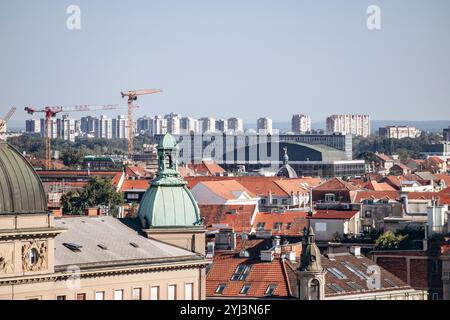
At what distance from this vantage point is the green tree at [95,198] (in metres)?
119

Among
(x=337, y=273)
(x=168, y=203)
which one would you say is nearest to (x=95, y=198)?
(x=337, y=273)

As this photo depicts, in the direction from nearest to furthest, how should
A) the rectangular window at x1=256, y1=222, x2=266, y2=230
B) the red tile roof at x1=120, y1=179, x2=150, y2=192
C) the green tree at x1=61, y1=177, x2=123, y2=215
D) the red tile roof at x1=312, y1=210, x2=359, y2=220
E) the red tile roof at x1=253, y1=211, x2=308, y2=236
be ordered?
1. the red tile roof at x1=253, y1=211, x2=308, y2=236
2. the red tile roof at x1=312, y1=210, x2=359, y2=220
3. the rectangular window at x1=256, y1=222, x2=266, y2=230
4. the green tree at x1=61, y1=177, x2=123, y2=215
5. the red tile roof at x1=120, y1=179, x2=150, y2=192

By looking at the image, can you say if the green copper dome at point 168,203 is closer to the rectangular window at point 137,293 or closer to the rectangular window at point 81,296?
the rectangular window at point 137,293

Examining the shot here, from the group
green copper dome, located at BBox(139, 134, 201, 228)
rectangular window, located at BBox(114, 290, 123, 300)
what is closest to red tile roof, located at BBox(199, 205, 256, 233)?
green copper dome, located at BBox(139, 134, 201, 228)

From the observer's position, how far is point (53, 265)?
48.7 metres

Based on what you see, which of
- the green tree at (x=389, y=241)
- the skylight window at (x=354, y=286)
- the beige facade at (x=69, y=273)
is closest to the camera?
the beige facade at (x=69, y=273)

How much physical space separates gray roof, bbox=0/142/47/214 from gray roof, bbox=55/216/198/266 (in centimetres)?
257

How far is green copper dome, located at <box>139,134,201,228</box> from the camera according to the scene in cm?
5928

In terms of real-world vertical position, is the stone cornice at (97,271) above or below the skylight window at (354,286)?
above

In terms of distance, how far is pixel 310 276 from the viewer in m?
60.8

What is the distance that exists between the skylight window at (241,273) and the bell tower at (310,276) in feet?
12.4

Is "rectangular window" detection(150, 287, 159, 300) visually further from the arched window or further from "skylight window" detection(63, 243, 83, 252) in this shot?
the arched window

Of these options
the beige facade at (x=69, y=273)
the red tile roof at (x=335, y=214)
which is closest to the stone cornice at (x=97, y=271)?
the beige facade at (x=69, y=273)

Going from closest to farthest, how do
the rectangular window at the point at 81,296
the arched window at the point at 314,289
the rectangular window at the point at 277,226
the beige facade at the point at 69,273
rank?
the beige facade at the point at 69,273 → the rectangular window at the point at 81,296 → the arched window at the point at 314,289 → the rectangular window at the point at 277,226
